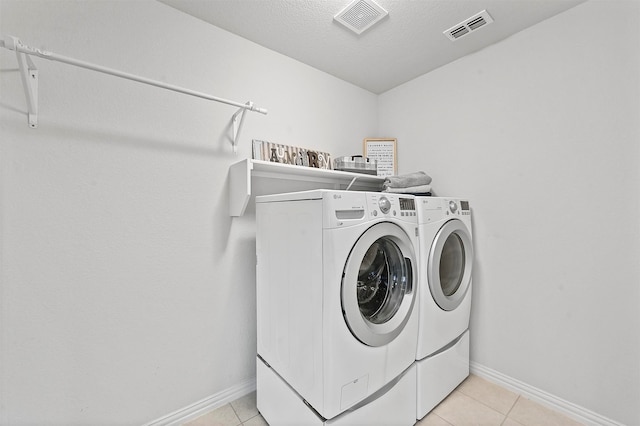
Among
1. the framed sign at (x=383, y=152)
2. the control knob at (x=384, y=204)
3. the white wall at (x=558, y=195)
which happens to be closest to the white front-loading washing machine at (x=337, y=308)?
the control knob at (x=384, y=204)

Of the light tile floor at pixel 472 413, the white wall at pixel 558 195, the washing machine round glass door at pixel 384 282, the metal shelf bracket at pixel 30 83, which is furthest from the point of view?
the light tile floor at pixel 472 413

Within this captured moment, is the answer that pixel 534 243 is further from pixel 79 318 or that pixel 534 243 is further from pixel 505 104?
pixel 79 318

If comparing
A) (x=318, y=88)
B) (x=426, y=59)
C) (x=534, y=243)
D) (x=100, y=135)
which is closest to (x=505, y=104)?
(x=426, y=59)

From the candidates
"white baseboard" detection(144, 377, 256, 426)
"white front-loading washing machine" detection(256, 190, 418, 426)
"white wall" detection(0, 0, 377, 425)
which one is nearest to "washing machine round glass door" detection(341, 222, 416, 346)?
"white front-loading washing machine" detection(256, 190, 418, 426)

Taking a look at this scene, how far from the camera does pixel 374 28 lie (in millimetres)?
1654

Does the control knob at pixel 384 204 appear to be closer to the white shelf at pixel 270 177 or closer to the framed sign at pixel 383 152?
the white shelf at pixel 270 177

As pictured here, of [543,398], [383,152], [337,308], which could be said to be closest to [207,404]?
[337,308]

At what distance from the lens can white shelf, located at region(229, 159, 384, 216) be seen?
→ 149cm

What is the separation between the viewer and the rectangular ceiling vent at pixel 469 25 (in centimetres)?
155

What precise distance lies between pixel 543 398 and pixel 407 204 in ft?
4.70

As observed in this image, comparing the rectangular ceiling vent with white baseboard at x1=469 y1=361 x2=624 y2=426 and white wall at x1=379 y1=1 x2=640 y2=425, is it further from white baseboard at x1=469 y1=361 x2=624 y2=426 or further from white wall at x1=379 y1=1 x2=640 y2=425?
white baseboard at x1=469 y1=361 x2=624 y2=426

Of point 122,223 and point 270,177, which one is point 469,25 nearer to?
point 270,177

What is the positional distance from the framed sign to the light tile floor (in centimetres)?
170

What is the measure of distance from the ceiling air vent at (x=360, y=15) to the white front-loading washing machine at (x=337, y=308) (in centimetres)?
106
